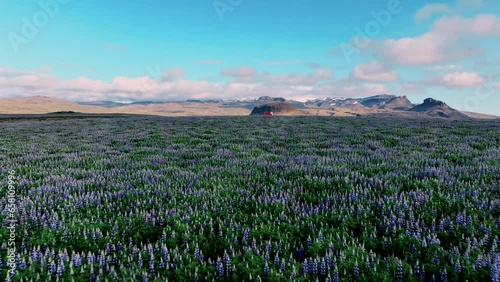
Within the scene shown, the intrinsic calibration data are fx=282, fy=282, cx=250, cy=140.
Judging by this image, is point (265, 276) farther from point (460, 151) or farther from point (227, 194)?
point (460, 151)

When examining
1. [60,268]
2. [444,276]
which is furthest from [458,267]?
[60,268]

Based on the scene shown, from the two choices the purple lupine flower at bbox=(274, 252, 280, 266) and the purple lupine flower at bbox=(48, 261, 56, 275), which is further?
the purple lupine flower at bbox=(274, 252, 280, 266)

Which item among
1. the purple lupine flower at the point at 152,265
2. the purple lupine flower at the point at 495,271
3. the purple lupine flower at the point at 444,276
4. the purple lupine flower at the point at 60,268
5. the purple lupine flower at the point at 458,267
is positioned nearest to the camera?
the purple lupine flower at the point at 495,271

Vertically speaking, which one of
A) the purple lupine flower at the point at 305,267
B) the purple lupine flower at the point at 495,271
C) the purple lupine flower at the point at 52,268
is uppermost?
the purple lupine flower at the point at 495,271

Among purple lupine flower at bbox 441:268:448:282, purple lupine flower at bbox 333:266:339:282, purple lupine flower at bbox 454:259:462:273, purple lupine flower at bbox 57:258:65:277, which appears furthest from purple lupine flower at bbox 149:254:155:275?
purple lupine flower at bbox 454:259:462:273

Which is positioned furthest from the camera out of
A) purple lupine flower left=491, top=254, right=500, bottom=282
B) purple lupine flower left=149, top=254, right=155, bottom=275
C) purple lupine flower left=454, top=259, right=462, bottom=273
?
purple lupine flower left=149, top=254, right=155, bottom=275

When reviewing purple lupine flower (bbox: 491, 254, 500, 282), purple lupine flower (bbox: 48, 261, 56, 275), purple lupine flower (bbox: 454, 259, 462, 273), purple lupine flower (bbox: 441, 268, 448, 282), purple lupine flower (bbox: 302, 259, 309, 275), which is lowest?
purple lupine flower (bbox: 48, 261, 56, 275)

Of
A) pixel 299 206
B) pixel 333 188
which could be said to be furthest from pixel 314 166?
pixel 299 206

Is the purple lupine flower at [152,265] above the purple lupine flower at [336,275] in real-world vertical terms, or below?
below

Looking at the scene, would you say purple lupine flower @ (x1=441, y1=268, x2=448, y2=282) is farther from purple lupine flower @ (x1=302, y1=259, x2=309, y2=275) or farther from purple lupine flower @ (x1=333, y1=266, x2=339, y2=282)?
purple lupine flower @ (x1=302, y1=259, x2=309, y2=275)

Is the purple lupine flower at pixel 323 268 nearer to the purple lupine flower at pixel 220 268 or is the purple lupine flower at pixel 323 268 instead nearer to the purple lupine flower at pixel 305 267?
the purple lupine flower at pixel 305 267

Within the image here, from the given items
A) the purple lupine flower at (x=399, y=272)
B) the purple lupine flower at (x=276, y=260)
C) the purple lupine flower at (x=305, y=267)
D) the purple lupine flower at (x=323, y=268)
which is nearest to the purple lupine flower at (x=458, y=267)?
the purple lupine flower at (x=399, y=272)
